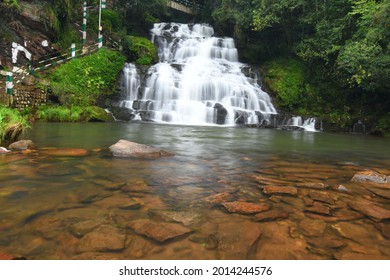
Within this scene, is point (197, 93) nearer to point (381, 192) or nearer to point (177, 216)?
point (381, 192)

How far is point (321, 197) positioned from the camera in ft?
11.5

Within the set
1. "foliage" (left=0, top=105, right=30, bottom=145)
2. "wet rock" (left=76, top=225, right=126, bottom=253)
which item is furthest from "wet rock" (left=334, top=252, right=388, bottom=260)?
"foliage" (left=0, top=105, right=30, bottom=145)

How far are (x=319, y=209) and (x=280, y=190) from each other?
61cm

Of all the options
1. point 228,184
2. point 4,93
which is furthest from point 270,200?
point 4,93

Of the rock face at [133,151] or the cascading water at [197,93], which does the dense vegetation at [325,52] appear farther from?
the rock face at [133,151]

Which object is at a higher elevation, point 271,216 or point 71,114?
point 71,114

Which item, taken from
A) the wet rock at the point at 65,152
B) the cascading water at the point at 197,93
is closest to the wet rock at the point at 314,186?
the wet rock at the point at 65,152

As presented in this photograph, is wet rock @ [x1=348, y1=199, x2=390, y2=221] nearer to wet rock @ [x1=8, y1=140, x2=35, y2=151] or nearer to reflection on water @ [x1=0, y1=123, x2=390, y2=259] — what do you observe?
reflection on water @ [x1=0, y1=123, x2=390, y2=259]

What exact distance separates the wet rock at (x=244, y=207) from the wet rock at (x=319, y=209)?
434 mm

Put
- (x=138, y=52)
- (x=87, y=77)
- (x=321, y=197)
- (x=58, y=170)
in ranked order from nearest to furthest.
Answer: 1. (x=321, y=197)
2. (x=58, y=170)
3. (x=87, y=77)
4. (x=138, y=52)

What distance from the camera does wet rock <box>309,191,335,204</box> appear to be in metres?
3.41

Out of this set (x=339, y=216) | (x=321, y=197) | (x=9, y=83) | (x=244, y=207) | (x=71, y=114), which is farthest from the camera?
(x=71, y=114)

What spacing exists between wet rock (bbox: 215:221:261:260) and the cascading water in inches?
534

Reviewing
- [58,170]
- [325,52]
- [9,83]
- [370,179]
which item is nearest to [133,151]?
[58,170]
